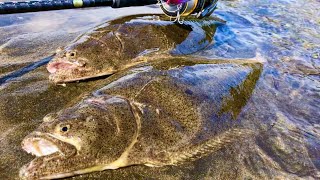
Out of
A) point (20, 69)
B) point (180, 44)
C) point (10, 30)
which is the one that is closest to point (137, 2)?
point (180, 44)

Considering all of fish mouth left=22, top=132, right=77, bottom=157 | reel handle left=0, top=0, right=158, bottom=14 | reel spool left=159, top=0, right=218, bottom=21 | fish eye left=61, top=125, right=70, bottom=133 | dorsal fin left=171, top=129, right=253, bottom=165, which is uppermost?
reel handle left=0, top=0, right=158, bottom=14

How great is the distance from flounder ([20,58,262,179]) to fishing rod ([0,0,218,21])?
3.70 feet

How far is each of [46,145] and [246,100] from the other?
262 cm

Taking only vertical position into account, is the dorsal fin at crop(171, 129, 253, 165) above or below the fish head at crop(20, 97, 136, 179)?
below

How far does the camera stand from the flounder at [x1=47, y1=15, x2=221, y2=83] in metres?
4.79

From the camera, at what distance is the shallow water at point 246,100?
3311 mm

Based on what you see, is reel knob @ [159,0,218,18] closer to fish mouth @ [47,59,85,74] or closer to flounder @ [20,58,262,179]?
flounder @ [20,58,262,179]

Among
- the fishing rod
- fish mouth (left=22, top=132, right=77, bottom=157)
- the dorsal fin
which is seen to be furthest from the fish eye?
the fishing rod

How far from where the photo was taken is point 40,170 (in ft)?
9.12

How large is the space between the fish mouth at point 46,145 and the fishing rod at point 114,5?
1.52 metres

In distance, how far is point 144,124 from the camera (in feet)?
11.0

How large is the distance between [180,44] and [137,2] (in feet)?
3.49

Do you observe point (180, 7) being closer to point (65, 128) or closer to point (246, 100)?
point (246, 100)

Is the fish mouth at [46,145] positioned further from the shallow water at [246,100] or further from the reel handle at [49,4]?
the reel handle at [49,4]
